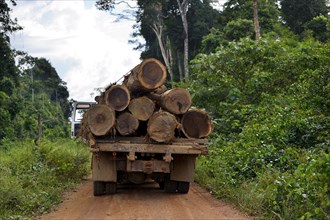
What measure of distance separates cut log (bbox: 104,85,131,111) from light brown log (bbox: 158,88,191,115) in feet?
2.32

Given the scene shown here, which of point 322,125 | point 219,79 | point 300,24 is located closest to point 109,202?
point 322,125

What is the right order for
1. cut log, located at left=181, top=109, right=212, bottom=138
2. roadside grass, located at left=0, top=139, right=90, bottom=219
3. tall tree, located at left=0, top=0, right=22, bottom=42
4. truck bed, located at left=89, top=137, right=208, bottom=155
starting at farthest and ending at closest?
1. tall tree, located at left=0, top=0, right=22, bottom=42
2. cut log, located at left=181, top=109, right=212, bottom=138
3. truck bed, located at left=89, top=137, right=208, bottom=155
4. roadside grass, located at left=0, top=139, right=90, bottom=219

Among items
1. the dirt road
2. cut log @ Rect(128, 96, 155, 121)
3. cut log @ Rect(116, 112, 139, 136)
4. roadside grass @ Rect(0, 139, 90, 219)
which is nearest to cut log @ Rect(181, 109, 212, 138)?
cut log @ Rect(128, 96, 155, 121)

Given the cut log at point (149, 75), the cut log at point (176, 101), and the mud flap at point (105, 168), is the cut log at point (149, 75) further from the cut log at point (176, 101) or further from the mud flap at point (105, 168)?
the mud flap at point (105, 168)

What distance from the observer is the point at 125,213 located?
23.6 ft

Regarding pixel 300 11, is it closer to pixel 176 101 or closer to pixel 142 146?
pixel 176 101

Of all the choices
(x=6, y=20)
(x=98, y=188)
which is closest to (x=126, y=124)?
(x=98, y=188)

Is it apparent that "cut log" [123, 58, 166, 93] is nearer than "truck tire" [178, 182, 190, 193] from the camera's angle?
Yes

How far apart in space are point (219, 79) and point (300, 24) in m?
17.4

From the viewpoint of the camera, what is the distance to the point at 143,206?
7762 millimetres

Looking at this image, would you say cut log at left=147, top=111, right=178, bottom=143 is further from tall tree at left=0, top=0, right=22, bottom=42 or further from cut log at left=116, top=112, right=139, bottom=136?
tall tree at left=0, top=0, right=22, bottom=42

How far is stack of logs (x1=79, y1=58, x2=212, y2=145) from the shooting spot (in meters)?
8.13

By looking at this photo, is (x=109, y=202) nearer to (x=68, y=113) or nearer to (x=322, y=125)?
(x=322, y=125)

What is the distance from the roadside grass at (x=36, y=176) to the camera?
7.49 m
